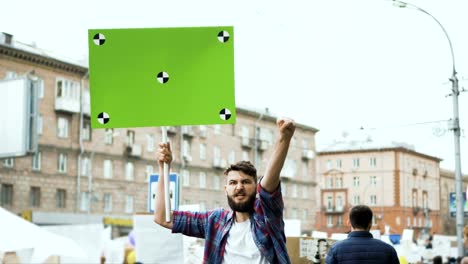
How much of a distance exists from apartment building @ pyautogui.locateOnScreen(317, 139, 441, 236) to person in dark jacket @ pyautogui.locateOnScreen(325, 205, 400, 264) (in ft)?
263

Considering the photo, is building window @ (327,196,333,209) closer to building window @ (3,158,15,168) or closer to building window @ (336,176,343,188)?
Answer: building window @ (336,176,343,188)

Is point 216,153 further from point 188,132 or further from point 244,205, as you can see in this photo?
point 244,205

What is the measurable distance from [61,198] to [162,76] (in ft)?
153

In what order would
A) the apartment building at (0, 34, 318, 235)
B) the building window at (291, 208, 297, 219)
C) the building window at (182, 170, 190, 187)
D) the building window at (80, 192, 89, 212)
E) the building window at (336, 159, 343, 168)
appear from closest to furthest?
1. the apartment building at (0, 34, 318, 235)
2. the building window at (80, 192, 89, 212)
3. the building window at (182, 170, 190, 187)
4. the building window at (291, 208, 297, 219)
5. the building window at (336, 159, 343, 168)

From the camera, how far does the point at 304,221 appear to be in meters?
75.8

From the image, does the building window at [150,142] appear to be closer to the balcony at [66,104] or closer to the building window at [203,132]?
the building window at [203,132]

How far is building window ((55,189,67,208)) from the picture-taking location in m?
50.2

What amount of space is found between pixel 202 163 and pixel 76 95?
43.2ft

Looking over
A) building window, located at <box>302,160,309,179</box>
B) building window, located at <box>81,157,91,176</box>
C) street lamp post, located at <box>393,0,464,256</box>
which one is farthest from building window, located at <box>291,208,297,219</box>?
street lamp post, located at <box>393,0,464,256</box>

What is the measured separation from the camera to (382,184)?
3610 inches

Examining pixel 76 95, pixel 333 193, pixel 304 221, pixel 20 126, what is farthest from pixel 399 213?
pixel 20 126

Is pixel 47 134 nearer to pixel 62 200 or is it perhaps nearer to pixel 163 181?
pixel 62 200

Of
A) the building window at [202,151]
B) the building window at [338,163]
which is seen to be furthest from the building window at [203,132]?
the building window at [338,163]

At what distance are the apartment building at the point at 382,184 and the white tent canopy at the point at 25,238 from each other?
248ft
